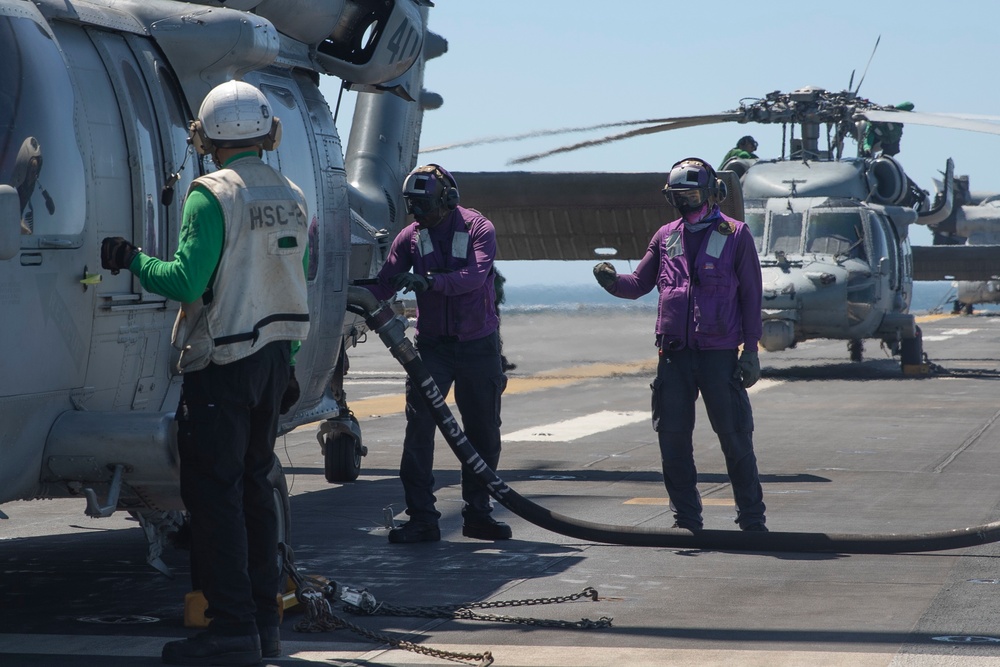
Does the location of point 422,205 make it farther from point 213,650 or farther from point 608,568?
point 213,650

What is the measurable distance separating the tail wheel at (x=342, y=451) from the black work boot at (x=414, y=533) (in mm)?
2808

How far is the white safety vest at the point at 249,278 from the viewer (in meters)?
5.05

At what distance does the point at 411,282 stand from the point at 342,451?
336 centimetres

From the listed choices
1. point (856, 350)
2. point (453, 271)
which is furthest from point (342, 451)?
point (856, 350)

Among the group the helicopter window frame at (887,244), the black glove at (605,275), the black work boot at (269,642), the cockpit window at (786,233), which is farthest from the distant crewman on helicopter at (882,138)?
the black work boot at (269,642)

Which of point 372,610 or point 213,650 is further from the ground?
point 213,650

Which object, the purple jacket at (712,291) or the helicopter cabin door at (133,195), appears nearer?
the helicopter cabin door at (133,195)

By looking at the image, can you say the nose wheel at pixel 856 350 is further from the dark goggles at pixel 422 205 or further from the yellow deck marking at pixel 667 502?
the dark goggles at pixel 422 205

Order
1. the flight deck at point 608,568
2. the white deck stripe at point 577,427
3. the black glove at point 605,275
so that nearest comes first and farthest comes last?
the flight deck at point 608,568 → the black glove at point 605,275 → the white deck stripe at point 577,427

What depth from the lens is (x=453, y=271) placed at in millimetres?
8016

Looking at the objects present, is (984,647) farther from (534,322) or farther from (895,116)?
(534,322)

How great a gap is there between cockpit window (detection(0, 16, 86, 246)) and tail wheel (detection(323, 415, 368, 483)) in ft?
18.1

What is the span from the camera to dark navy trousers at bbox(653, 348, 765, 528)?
25.9 feet

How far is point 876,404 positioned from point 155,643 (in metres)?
12.9
